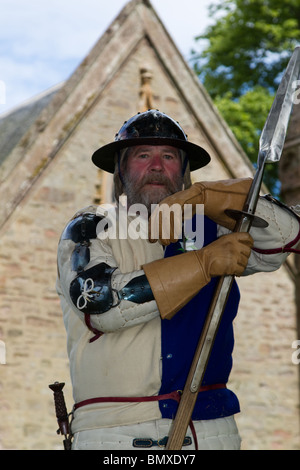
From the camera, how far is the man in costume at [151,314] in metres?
3.22

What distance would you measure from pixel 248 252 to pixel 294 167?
360 inches

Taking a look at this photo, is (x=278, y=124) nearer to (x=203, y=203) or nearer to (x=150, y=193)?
(x=203, y=203)

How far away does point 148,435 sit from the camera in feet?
10.7

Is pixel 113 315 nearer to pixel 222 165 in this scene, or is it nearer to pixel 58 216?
pixel 58 216

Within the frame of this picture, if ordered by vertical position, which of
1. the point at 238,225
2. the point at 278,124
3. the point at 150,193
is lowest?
the point at 238,225

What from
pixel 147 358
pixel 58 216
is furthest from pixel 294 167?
pixel 147 358

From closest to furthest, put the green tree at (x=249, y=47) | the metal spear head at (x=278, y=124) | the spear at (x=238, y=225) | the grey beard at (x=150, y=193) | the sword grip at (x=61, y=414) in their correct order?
the spear at (x=238, y=225) < the metal spear head at (x=278, y=124) < the sword grip at (x=61, y=414) < the grey beard at (x=150, y=193) < the green tree at (x=249, y=47)

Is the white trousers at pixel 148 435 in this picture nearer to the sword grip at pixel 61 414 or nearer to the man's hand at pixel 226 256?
the sword grip at pixel 61 414

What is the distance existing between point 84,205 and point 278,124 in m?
7.27

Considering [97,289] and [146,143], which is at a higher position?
[146,143]

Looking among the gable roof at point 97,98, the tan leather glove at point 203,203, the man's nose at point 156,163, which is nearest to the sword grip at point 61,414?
the tan leather glove at point 203,203

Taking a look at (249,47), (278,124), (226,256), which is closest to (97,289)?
(226,256)

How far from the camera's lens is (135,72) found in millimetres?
11625

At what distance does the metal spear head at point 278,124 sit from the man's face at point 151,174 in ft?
1.66
